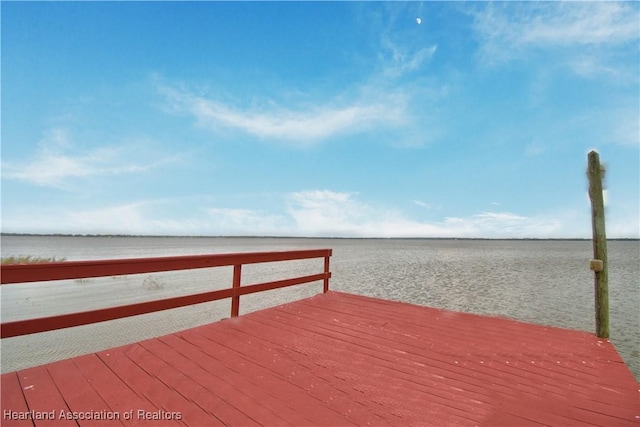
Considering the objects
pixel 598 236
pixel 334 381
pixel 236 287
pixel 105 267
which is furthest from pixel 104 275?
pixel 598 236

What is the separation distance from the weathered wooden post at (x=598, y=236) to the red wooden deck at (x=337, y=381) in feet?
2.05

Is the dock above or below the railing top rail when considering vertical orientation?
below

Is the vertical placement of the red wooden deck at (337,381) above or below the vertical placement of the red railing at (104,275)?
below

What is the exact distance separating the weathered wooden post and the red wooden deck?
A: 2.05ft

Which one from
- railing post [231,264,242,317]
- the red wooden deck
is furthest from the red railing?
the red wooden deck

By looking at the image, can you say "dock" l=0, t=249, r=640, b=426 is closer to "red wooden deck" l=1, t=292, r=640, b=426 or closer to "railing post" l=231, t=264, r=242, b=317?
"red wooden deck" l=1, t=292, r=640, b=426

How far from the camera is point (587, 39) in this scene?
37.1 ft

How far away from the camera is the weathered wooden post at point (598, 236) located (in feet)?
14.7

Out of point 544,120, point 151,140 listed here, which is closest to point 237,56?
point 151,140

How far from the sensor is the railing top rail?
270 centimetres

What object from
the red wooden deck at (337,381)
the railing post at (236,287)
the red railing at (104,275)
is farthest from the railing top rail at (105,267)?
the red wooden deck at (337,381)

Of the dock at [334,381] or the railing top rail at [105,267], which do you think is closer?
the dock at [334,381]

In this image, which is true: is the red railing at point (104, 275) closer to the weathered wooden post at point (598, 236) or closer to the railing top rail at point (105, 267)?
the railing top rail at point (105, 267)

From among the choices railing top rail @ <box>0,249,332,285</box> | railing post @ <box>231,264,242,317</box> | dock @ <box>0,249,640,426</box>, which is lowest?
dock @ <box>0,249,640,426</box>
